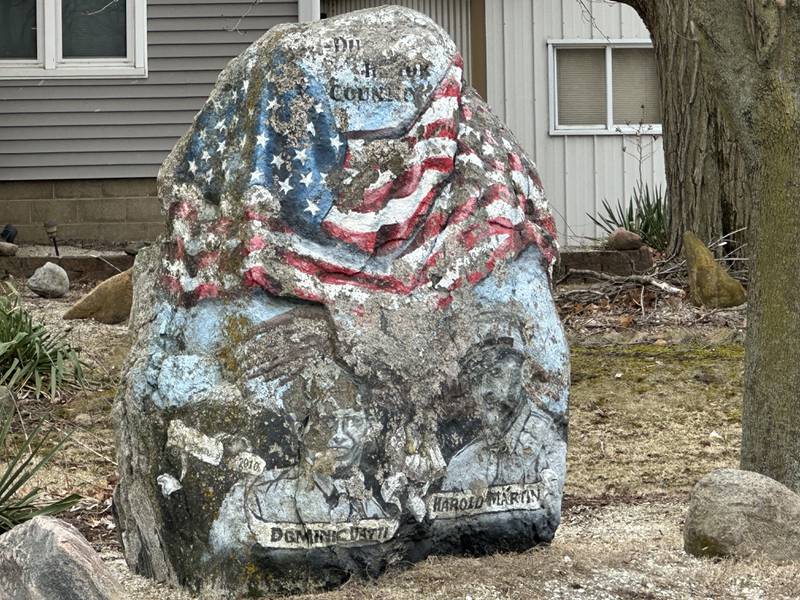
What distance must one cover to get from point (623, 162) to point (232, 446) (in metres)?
11.4

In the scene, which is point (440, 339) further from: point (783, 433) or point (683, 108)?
point (683, 108)

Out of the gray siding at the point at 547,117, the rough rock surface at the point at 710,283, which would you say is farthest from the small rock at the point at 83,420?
the gray siding at the point at 547,117

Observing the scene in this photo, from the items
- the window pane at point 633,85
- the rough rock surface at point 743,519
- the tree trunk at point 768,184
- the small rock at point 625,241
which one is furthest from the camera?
the window pane at point 633,85

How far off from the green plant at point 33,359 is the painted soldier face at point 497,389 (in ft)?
13.4

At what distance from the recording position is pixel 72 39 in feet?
42.7

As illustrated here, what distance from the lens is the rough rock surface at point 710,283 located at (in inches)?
369

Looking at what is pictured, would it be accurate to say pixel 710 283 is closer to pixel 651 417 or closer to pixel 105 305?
pixel 651 417

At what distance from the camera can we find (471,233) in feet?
15.7

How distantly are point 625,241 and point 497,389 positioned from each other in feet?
23.9

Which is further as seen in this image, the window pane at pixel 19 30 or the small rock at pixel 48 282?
the window pane at pixel 19 30

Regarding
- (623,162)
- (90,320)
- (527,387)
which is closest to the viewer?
(527,387)

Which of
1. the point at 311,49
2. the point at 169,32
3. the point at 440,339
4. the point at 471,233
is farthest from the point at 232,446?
the point at 169,32

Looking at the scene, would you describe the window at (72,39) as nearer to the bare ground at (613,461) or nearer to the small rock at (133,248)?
the small rock at (133,248)

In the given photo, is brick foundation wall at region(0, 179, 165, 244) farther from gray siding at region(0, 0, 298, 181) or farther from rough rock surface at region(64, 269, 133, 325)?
rough rock surface at region(64, 269, 133, 325)
